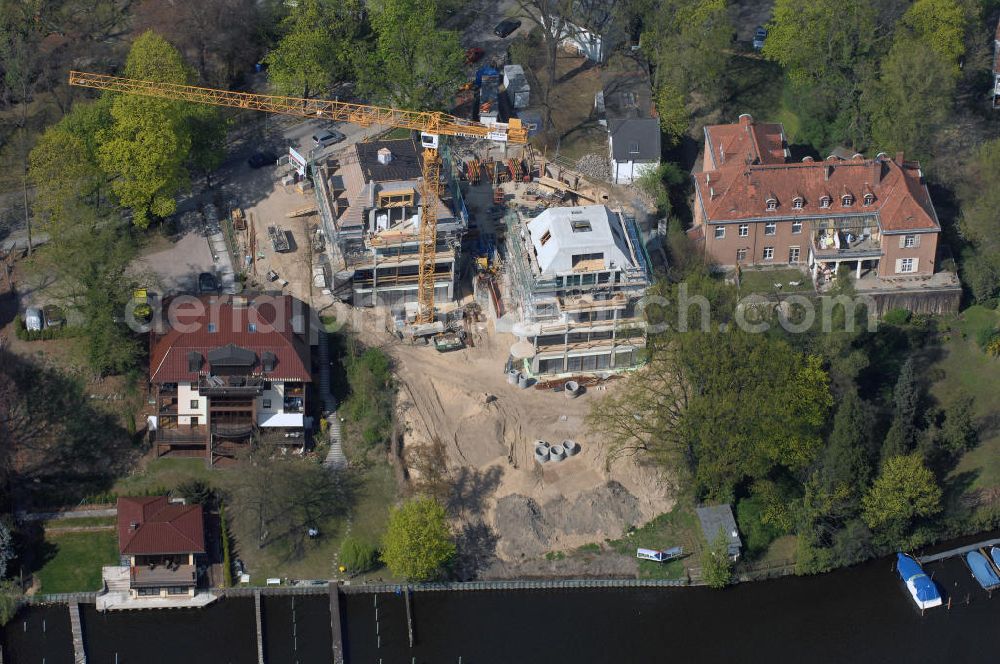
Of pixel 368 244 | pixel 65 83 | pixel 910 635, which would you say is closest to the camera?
pixel 910 635

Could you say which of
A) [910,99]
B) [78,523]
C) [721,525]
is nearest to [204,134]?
[78,523]

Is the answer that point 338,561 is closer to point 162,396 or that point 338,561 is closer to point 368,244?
point 162,396

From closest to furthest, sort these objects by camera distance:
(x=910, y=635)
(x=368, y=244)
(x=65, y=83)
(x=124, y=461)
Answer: (x=910, y=635), (x=124, y=461), (x=368, y=244), (x=65, y=83)

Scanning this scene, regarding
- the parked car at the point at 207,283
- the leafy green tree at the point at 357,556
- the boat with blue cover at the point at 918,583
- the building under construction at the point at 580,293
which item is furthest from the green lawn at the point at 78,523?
the boat with blue cover at the point at 918,583

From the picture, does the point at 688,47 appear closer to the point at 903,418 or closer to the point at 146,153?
the point at 903,418

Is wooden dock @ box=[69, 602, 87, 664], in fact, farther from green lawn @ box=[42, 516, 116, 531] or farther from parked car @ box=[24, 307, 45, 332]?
parked car @ box=[24, 307, 45, 332]

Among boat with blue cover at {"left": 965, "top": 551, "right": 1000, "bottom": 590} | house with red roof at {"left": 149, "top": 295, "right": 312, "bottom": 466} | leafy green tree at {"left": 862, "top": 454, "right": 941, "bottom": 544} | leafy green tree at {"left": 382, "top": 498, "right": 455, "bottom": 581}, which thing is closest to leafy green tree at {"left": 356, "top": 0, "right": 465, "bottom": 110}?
house with red roof at {"left": 149, "top": 295, "right": 312, "bottom": 466}

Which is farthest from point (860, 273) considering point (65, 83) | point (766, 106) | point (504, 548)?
point (65, 83)
